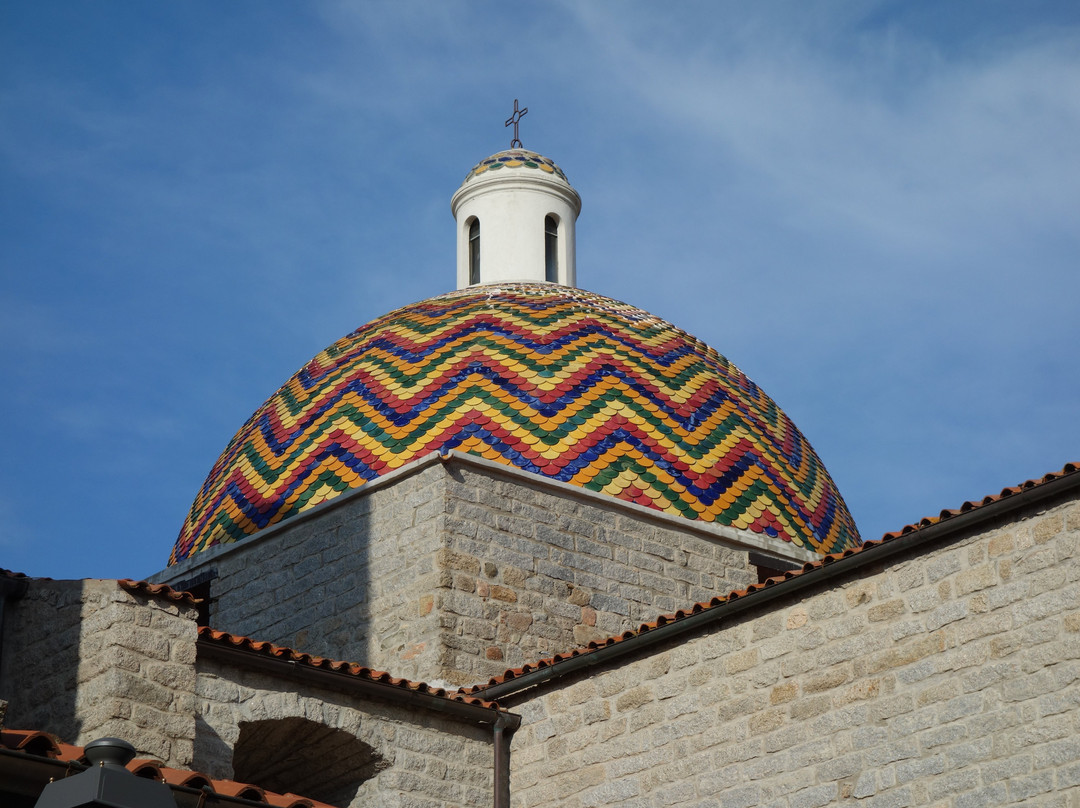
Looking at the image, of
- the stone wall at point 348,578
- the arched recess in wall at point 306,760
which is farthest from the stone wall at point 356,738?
the stone wall at point 348,578

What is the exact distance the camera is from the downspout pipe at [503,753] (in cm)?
1040

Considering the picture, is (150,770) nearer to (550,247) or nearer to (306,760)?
(306,760)

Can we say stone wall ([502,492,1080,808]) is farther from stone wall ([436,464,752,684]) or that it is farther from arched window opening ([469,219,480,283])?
arched window opening ([469,219,480,283])

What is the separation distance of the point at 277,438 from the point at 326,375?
32.7 inches

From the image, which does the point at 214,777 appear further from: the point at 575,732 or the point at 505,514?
the point at 505,514

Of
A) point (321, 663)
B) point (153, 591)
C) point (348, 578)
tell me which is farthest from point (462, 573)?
point (153, 591)

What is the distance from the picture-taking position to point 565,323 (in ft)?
49.6

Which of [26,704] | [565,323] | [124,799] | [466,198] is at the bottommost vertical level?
[124,799]

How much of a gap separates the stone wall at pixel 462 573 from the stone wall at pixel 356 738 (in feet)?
3.81

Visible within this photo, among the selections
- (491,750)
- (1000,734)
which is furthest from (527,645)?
(1000,734)

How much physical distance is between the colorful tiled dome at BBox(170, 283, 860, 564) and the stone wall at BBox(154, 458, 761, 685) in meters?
0.36

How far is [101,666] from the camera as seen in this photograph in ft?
28.4

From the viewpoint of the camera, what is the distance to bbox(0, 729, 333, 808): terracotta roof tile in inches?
266

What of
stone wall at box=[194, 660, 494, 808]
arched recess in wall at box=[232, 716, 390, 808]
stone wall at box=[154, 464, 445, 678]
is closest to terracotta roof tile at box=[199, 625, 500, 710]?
stone wall at box=[194, 660, 494, 808]
